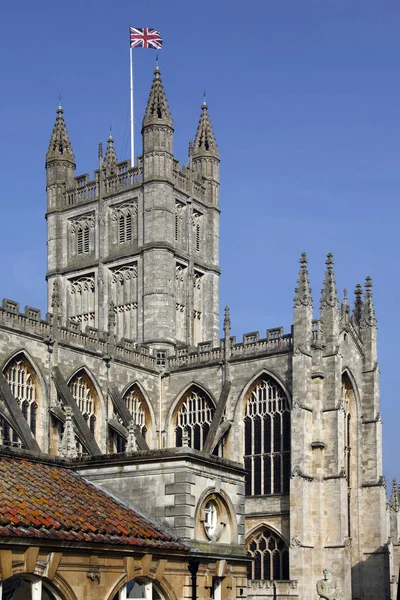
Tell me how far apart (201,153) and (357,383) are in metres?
19.1

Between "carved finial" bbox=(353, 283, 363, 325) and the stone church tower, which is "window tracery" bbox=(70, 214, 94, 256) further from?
"carved finial" bbox=(353, 283, 363, 325)

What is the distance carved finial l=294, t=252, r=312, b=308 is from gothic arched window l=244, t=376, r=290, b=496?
14.4ft

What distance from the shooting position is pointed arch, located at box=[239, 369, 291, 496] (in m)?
50.5

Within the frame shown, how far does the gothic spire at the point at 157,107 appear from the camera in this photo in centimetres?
6066

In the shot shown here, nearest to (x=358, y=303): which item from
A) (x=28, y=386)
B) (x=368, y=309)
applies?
(x=368, y=309)

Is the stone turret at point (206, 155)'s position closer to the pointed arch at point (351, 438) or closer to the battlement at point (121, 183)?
the battlement at point (121, 183)

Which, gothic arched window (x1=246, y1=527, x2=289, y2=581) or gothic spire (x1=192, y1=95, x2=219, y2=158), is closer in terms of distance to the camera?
gothic arched window (x1=246, y1=527, x2=289, y2=581)

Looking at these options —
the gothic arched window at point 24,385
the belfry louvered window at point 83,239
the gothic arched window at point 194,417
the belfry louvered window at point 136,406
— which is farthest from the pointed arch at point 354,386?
the belfry louvered window at point 83,239

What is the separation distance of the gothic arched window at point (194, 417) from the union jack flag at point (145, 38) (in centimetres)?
2188

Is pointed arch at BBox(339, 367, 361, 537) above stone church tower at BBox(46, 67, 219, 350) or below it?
below

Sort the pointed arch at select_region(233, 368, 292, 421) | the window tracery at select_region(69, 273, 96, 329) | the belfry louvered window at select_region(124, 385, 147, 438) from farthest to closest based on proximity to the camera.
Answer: the window tracery at select_region(69, 273, 96, 329) < the belfry louvered window at select_region(124, 385, 147, 438) < the pointed arch at select_region(233, 368, 292, 421)

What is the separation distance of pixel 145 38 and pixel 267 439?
86.9 feet

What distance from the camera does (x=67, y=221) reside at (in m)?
64.1

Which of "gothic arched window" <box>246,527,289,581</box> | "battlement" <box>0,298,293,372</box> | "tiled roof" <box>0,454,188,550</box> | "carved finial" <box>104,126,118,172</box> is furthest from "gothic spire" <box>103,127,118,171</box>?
"tiled roof" <box>0,454,188,550</box>
